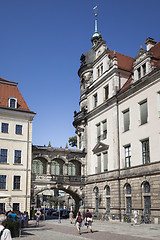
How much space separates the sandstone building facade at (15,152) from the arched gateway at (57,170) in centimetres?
185

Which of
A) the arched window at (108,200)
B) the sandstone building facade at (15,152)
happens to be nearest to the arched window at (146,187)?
the arched window at (108,200)

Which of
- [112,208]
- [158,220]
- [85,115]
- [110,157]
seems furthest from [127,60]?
[158,220]

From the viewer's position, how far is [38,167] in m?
39.8

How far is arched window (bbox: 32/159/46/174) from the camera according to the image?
39.6 meters

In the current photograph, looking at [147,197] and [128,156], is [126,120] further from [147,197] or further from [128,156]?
[147,197]

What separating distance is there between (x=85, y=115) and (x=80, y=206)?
40.4ft

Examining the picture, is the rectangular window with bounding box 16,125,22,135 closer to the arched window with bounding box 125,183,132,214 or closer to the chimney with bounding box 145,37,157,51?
the arched window with bounding box 125,183,132,214

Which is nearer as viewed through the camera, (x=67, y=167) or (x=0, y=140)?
(x=0, y=140)

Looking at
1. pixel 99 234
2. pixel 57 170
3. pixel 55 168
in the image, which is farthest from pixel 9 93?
pixel 99 234

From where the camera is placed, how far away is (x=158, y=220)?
83.7 ft

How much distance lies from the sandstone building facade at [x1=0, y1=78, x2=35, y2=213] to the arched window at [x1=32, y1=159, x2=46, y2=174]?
367 cm

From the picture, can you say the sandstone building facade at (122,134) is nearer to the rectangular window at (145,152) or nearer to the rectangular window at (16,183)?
the rectangular window at (145,152)

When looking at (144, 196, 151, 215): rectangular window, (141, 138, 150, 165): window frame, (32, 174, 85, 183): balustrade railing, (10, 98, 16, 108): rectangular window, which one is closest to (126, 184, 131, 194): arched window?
(144, 196, 151, 215): rectangular window

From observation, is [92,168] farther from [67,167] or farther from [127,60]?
[127,60]
